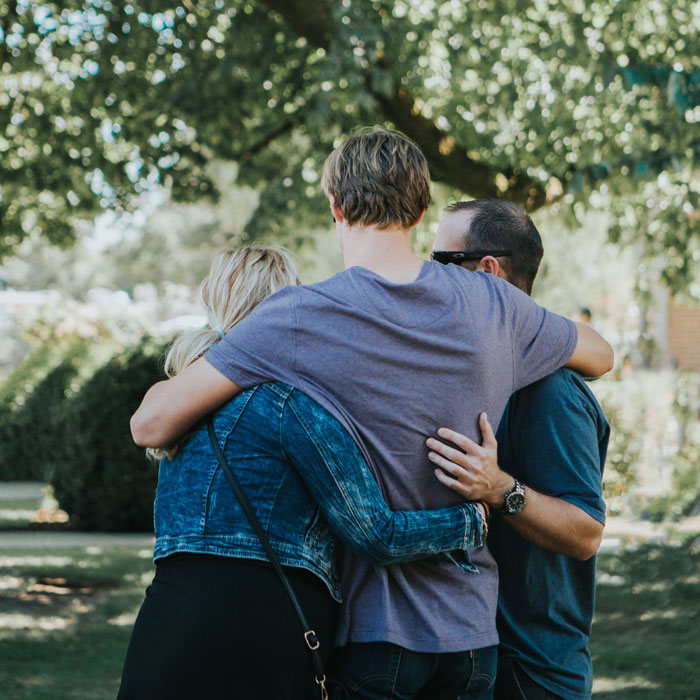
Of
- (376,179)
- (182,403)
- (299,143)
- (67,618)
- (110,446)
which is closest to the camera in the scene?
(182,403)

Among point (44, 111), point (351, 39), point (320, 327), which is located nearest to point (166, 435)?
point (320, 327)

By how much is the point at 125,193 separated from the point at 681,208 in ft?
19.2

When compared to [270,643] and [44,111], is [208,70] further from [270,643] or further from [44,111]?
[270,643]

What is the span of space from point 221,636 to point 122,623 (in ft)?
17.1

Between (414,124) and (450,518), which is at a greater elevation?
(414,124)

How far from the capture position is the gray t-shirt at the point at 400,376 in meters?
1.89

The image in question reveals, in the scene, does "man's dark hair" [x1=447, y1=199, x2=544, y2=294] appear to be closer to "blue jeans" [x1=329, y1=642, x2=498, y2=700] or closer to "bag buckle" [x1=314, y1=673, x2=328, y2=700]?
"blue jeans" [x1=329, y1=642, x2=498, y2=700]

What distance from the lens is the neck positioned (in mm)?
2027

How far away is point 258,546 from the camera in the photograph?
1.86 metres

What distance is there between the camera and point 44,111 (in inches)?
404

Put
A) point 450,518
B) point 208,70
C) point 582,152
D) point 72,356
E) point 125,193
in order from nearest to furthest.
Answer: point 450,518, point 582,152, point 208,70, point 125,193, point 72,356

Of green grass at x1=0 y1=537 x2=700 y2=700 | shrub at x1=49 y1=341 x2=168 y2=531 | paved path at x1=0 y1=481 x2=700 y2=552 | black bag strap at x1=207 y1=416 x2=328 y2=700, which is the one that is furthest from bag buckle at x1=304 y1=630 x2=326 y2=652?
shrub at x1=49 y1=341 x2=168 y2=531

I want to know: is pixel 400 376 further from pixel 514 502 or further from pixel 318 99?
pixel 318 99

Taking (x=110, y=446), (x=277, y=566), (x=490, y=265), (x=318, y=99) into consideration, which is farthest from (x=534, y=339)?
(x=110, y=446)
